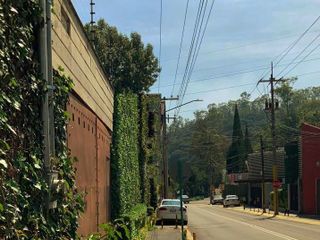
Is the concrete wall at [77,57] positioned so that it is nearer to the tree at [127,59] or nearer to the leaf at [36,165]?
the leaf at [36,165]

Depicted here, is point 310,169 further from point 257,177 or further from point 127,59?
point 257,177

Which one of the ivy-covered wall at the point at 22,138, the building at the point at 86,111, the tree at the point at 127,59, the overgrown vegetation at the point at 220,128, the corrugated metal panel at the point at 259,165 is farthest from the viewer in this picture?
the overgrown vegetation at the point at 220,128

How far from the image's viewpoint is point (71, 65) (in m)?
8.99

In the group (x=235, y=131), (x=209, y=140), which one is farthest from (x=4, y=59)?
(x=209, y=140)

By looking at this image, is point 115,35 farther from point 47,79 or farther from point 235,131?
point 235,131

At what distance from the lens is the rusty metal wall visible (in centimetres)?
934

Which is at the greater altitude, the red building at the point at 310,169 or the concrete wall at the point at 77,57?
the concrete wall at the point at 77,57

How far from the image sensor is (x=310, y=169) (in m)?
46.8

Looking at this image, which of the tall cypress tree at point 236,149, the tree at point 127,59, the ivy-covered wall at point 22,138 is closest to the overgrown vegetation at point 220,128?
the tall cypress tree at point 236,149

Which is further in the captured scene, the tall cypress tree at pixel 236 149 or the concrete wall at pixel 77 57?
the tall cypress tree at pixel 236 149

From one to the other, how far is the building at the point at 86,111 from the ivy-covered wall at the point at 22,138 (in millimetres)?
1497

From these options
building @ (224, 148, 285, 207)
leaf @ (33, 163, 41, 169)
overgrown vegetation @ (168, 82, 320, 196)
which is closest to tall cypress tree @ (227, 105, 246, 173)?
overgrown vegetation @ (168, 82, 320, 196)

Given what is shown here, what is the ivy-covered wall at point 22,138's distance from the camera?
4863 millimetres

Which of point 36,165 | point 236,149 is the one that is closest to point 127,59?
point 36,165
